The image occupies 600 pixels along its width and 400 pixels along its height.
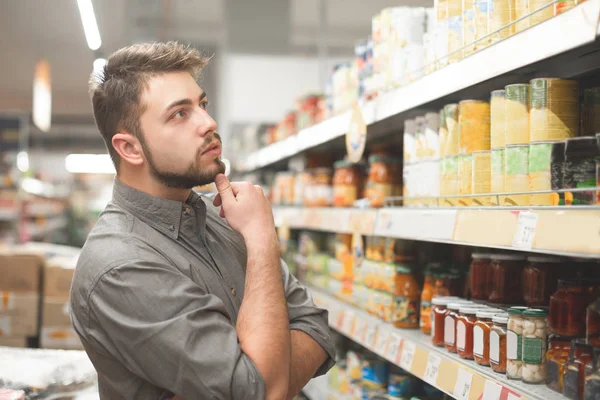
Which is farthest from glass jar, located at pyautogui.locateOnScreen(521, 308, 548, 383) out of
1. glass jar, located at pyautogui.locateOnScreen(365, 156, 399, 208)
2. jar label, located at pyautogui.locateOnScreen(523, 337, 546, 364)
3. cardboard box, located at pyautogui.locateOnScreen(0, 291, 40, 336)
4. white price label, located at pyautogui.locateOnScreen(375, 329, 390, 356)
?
cardboard box, located at pyautogui.locateOnScreen(0, 291, 40, 336)

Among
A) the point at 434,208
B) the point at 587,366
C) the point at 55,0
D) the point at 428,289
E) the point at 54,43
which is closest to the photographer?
the point at 587,366

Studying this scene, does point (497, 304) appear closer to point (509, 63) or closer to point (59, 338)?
point (509, 63)

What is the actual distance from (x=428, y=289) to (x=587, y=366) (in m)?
0.91

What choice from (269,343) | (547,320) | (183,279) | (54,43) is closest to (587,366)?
(547,320)

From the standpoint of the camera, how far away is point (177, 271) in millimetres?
1471

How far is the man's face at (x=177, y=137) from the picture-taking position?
160 cm

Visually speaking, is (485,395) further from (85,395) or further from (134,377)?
(85,395)

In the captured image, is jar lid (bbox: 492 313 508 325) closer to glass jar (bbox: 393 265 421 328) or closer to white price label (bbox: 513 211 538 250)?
white price label (bbox: 513 211 538 250)

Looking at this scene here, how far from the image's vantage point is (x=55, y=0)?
5504 millimetres

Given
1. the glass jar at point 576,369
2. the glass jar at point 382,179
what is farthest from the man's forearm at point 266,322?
the glass jar at point 382,179

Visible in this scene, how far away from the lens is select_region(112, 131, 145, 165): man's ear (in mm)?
1640

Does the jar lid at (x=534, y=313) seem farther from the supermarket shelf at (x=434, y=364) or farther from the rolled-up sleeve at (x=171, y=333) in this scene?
the rolled-up sleeve at (x=171, y=333)

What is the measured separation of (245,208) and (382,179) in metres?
1.24

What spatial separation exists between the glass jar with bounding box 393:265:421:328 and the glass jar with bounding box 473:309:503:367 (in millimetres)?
621
